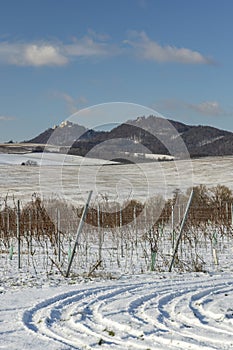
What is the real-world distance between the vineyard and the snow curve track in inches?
84.0

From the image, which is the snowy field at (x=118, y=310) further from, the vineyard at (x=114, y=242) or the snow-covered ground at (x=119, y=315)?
the vineyard at (x=114, y=242)

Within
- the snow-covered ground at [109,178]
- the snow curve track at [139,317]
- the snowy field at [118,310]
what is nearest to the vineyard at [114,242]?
the snowy field at [118,310]

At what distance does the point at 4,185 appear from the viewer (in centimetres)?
3534

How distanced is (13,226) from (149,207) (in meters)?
7.14

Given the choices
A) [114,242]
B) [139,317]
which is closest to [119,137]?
[114,242]

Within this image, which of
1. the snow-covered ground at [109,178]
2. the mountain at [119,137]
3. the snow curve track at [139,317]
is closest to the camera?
the snow curve track at [139,317]

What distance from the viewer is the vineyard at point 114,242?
12.1 metres

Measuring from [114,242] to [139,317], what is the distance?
11.7 m

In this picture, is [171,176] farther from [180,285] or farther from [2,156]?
[180,285]

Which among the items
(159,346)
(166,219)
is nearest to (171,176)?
(166,219)

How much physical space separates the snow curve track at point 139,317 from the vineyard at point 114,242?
2133mm

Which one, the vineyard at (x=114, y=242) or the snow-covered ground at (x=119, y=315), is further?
the vineyard at (x=114, y=242)

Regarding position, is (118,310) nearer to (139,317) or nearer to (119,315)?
(119,315)

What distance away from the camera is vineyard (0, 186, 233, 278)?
12125 mm
